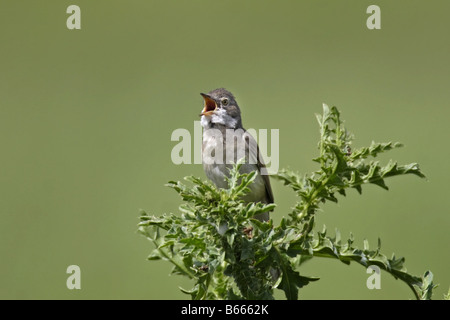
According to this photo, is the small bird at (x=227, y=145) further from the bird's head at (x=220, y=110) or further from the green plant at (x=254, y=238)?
the green plant at (x=254, y=238)

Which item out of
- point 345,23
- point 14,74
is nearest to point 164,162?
point 14,74

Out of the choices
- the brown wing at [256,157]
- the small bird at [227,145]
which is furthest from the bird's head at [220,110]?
the brown wing at [256,157]

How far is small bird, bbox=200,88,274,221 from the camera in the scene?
193 inches

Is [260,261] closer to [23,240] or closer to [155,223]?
[155,223]

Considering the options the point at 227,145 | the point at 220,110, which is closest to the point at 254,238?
the point at 227,145

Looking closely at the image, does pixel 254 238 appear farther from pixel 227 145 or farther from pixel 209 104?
pixel 209 104

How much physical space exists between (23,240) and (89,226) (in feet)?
2.94

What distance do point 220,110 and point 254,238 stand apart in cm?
283

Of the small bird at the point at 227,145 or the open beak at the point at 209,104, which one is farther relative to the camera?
the open beak at the point at 209,104

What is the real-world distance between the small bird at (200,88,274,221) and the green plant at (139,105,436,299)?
2.03 m

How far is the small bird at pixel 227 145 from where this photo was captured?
4.90 meters

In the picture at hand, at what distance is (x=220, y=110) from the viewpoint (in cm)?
518

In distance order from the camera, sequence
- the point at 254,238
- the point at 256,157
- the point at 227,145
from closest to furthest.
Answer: the point at 254,238
the point at 227,145
the point at 256,157
